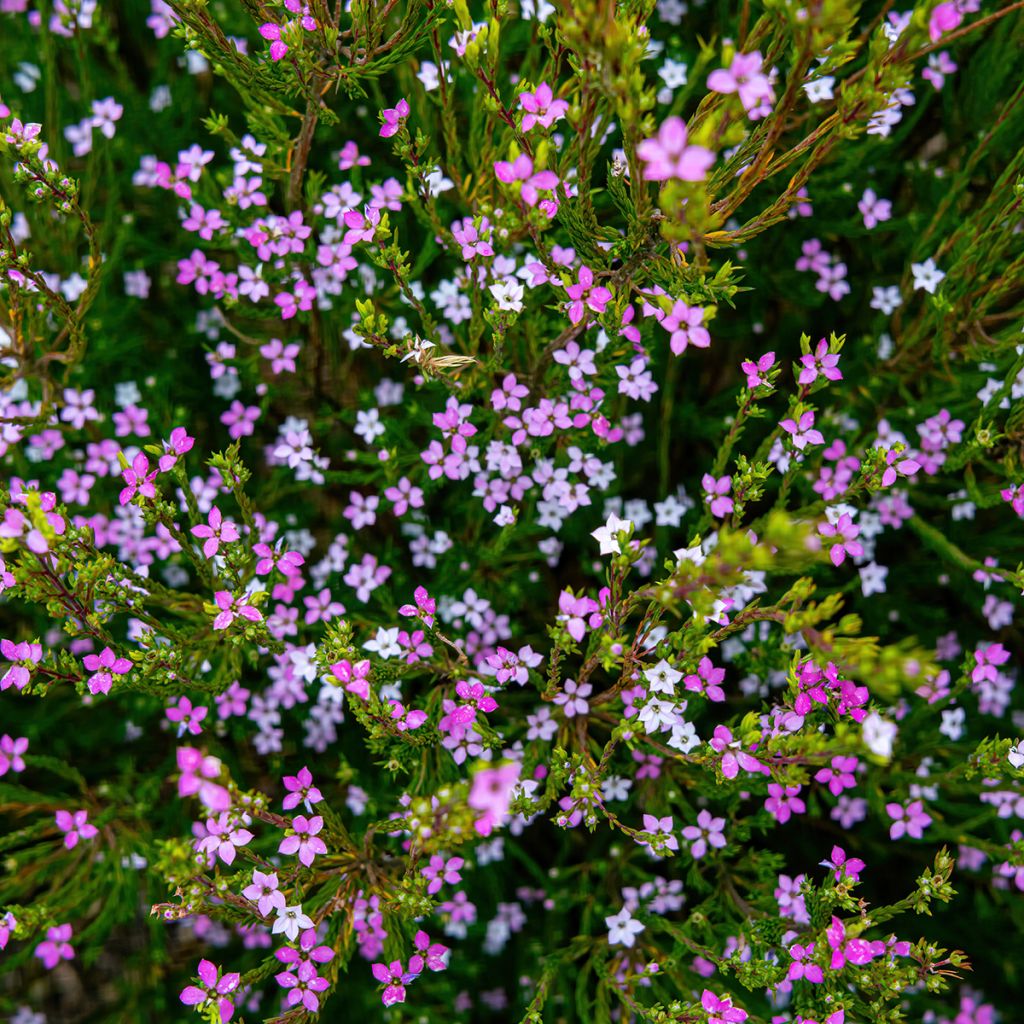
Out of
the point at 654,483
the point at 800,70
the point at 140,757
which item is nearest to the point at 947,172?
the point at 654,483

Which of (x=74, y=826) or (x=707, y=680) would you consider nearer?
(x=707, y=680)

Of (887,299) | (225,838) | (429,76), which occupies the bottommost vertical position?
(225,838)

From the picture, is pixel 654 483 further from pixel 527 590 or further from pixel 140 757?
pixel 140 757

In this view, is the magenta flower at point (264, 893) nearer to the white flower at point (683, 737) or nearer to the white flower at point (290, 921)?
the white flower at point (290, 921)

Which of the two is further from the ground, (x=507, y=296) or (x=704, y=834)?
(x=507, y=296)

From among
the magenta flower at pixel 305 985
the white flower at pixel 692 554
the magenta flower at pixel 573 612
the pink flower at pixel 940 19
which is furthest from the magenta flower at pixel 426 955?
the pink flower at pixel 940 19

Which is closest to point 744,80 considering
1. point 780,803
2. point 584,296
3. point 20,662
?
point 584,296

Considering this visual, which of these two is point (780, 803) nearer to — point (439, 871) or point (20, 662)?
point (439, 871)

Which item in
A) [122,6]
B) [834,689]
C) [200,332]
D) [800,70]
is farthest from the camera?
[122,6]
